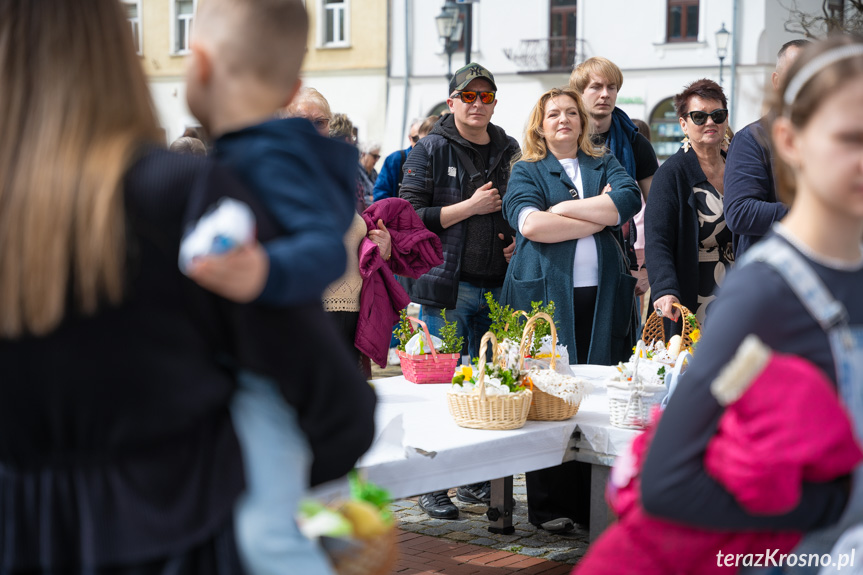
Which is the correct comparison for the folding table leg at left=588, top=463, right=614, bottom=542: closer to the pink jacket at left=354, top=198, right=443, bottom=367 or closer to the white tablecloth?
the white tablecloth

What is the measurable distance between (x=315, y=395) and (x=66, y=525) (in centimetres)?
39

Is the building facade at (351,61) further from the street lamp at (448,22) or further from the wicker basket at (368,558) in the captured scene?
the wicker basket at (368,558)

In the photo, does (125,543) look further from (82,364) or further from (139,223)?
(139,223)

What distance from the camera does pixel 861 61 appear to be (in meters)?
1.67

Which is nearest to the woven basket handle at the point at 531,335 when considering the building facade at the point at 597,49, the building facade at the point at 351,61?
the building facade at the point at 597,49

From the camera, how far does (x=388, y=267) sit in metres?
5.26

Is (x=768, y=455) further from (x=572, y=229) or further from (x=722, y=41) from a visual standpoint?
(x=722, y=41)

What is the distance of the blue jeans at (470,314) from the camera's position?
540 cm

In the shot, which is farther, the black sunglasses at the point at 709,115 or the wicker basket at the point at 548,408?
the black sunglasses at the point at 709,115

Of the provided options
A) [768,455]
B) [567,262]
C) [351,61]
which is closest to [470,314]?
[567,262]

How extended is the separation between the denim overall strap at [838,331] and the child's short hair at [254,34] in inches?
34.5

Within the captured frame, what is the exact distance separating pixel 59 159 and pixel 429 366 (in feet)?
10.2

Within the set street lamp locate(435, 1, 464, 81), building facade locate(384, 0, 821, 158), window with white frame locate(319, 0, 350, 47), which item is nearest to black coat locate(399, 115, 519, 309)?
street lamp locate(435, 1, 464, 81)

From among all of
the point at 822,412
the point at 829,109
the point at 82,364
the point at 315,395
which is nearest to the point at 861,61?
the point at 829,109
